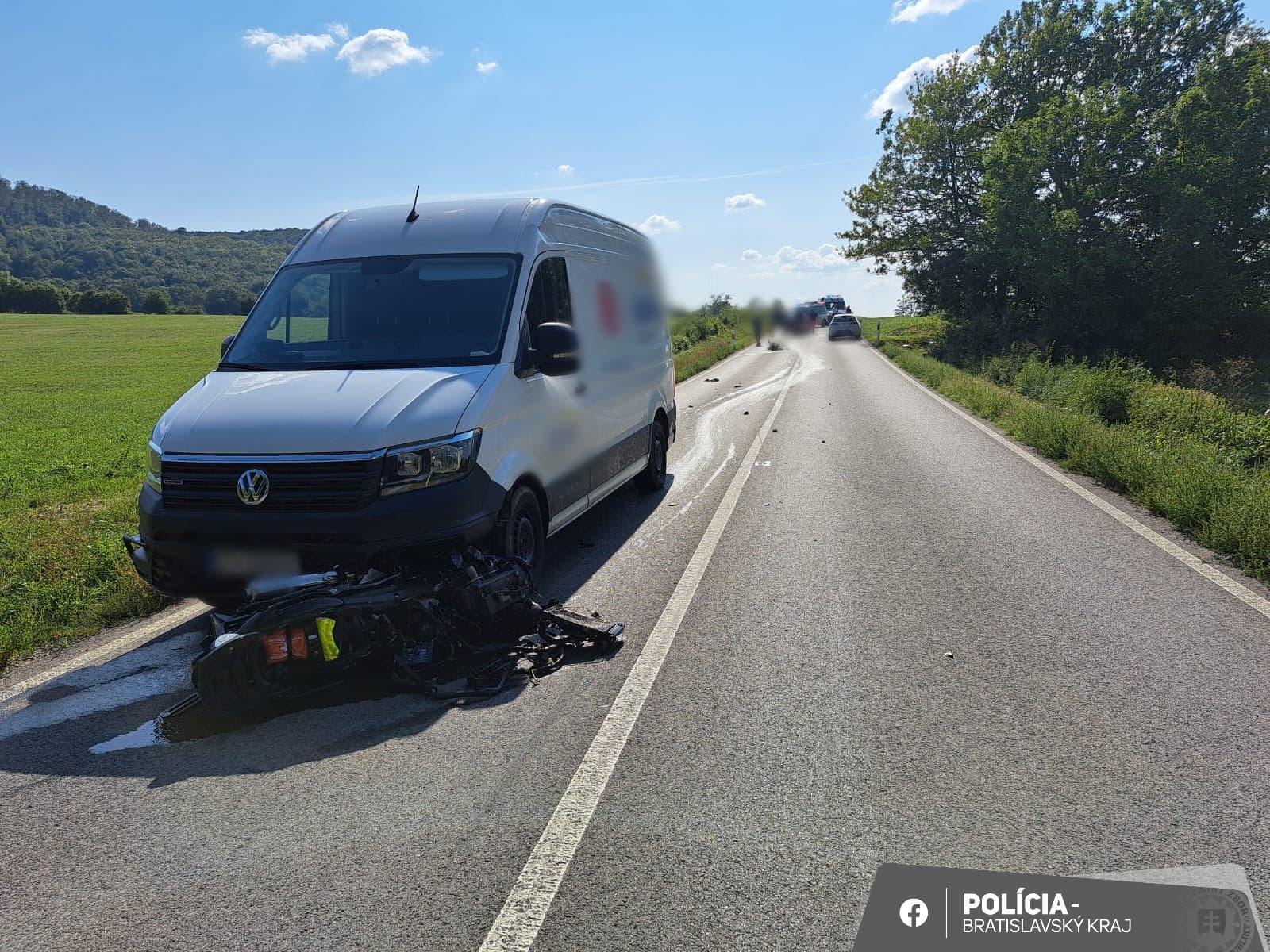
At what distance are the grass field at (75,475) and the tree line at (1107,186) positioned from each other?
1189cm

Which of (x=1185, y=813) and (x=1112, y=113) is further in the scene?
(x=1112, y=113)

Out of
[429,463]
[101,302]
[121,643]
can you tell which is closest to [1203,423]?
[429,463]

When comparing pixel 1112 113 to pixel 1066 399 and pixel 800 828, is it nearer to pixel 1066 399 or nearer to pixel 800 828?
pixel 1066 399

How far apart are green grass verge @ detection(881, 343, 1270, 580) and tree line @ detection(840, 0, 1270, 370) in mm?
19665

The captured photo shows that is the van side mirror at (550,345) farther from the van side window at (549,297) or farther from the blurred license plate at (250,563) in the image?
the blurred license plate at (250,563)

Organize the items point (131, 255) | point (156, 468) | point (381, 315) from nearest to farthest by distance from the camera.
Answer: point (156, 468), point (381, 315), point (131, 255)

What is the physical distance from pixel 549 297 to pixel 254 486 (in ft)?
8.52

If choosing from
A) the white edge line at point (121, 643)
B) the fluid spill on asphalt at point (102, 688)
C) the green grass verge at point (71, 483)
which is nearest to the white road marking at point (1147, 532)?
the fluid spill on asphalt at point (102, 688)

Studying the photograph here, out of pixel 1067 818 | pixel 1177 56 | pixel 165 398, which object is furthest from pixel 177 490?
pixel 1177 56

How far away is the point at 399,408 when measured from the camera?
198 inches

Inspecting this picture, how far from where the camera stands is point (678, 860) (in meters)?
3.05

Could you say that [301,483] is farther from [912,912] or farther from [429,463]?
[912,912]

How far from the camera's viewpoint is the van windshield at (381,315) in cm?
586

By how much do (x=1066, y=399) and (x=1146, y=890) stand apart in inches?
570
